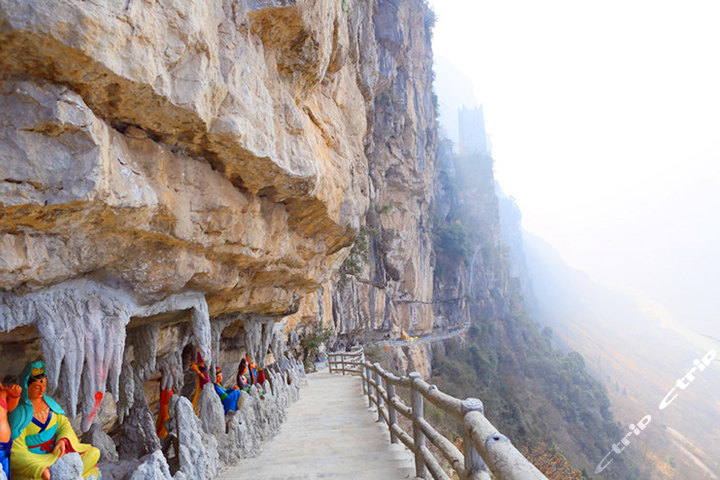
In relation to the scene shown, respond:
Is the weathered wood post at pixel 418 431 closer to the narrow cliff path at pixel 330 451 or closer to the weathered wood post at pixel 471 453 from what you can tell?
the narrow cliff path at pixel 330 451

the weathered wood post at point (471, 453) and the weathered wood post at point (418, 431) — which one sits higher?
the weathered wood post at point (471, 453)

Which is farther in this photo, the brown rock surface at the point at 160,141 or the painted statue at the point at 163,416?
the painted statue at the point at 163,416

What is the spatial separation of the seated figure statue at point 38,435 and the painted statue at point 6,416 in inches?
1.6

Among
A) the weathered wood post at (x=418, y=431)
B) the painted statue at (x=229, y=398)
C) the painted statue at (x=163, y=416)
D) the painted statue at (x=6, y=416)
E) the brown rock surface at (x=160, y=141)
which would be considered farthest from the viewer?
the painted statue at (x=163, y=416)

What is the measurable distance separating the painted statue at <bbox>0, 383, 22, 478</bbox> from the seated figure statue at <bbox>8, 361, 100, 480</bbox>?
42 mm

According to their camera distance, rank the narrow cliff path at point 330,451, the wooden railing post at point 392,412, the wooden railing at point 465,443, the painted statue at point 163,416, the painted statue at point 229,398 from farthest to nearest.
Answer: the painted statue at point 163,416 → the painted statue at point 229,398 → the wooden railing post at point 392,412 → the narrow cliff path at point 330,451 → the wooden railing at point 465,443

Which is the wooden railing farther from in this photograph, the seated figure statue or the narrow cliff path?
the seated figure statue

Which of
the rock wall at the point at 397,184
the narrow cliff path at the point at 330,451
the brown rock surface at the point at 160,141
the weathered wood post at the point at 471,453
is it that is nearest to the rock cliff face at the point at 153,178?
the brown rock surface at the point at 160,141

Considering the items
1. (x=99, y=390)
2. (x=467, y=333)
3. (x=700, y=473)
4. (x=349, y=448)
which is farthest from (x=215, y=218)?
(x=700, y=473)

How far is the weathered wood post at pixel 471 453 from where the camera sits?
255 centimetres

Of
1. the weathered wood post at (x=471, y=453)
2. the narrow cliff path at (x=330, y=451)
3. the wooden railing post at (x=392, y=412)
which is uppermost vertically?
the weathered wood post at (x=471, y=453)

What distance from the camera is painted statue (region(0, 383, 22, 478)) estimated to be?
2.97 m

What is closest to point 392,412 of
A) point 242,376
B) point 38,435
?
point 242,376

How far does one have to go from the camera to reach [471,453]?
260 cm
